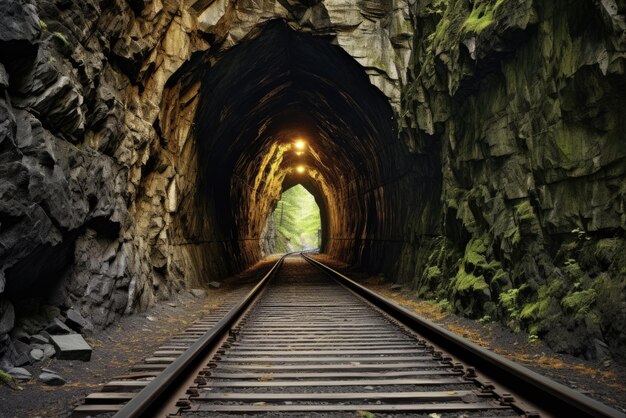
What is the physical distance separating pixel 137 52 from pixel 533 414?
8982 millimetres

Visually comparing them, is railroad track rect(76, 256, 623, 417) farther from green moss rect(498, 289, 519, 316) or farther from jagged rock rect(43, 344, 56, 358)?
green moss rect(498, 289, 519, 316)

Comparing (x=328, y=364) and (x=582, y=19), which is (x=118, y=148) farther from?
(x=582, y=19)

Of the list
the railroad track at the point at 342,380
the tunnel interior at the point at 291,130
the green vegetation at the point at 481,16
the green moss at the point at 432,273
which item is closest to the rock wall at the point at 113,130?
the tunnel interior at the point at 291,130

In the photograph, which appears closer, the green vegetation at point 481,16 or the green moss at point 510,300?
the green moss at point 510,300

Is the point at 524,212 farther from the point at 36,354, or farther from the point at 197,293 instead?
the point at 197,293

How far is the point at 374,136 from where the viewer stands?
17.5m

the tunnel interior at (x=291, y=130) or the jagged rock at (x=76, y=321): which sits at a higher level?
the tunnel interior at (x=291, y=130)

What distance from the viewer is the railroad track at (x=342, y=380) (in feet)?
10.8

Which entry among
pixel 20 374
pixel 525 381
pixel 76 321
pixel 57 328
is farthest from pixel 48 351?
pixel 525 381

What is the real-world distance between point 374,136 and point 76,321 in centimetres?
1342

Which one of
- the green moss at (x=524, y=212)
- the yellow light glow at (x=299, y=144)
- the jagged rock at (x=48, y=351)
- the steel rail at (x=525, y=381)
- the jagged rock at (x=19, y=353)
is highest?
the yellow light glow at (x=299, y=144)

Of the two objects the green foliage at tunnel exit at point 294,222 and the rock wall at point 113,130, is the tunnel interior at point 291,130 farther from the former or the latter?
the green foliage at tunnel exit at point 294,222

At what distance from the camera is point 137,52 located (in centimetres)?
906

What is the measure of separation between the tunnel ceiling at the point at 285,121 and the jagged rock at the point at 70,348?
9704 millimetres
